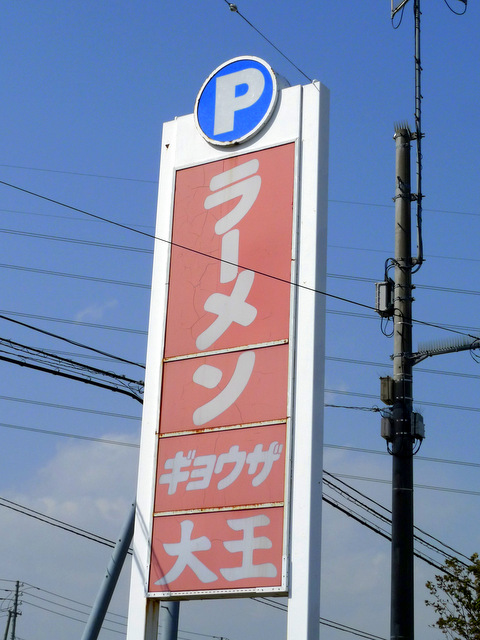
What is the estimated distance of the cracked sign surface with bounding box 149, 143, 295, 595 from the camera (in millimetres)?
9188

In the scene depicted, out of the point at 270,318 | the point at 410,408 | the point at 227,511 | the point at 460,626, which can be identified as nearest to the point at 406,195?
the point at 410,408

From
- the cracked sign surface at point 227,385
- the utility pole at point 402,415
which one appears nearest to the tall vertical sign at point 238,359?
the cracked sign surface at point 227,385

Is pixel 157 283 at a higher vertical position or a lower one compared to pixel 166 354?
higher

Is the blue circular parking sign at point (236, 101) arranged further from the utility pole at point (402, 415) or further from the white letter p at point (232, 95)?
the utility pole at point (402, 415)

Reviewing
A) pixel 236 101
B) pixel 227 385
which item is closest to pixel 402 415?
pixel 227 385

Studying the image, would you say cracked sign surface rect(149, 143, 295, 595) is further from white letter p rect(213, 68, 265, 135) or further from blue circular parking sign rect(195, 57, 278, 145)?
white letter p rect(213, 68, 265, 135)

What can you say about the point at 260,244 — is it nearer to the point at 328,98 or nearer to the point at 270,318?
the point at 270,318

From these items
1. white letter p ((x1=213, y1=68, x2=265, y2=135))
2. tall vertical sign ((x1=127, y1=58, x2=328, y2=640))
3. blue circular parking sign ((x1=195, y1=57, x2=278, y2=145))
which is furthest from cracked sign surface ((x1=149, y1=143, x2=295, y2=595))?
white letter p ((x1=213, y1=68, x2=265, y2=135))

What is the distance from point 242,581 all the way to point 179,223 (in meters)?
3.88

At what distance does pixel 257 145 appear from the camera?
1044 cm

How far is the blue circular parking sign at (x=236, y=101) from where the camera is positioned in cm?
1051

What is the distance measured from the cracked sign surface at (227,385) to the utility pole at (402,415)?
16.5 ft

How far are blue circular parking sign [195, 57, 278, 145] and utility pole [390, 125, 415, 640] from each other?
5.29 metres

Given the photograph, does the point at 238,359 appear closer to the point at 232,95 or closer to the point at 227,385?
the point at 227,385
